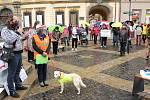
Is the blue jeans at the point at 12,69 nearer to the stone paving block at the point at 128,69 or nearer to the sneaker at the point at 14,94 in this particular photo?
the sneaker at the point at 14,94

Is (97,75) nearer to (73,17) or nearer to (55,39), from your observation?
(55,39)

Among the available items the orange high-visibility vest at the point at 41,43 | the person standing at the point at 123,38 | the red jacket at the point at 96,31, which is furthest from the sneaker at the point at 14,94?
the red jacket at the point at 96,31

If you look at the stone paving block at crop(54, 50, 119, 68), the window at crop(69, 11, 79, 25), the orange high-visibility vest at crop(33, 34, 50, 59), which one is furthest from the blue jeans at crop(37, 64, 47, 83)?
the window at crop(69, 11, 79, 25)

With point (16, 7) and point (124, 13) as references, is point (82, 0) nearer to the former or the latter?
point (124, 13)

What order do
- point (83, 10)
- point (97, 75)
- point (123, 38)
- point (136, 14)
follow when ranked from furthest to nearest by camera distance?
point (136, 14) < point (83, 10) < point (123, 38) < point (97, 75)

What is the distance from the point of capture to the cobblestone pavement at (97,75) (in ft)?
23.4

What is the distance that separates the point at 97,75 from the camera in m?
9.23

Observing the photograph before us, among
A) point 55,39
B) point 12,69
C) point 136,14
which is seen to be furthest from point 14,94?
point 136,14

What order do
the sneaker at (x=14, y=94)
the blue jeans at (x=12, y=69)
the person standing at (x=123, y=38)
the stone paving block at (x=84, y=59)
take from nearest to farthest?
the blue jeans at (x=12, y=69), the sneaker at (x=14, y=94), the stone paving block at (x=84, y=59), the person standing at (x=123, y=38)

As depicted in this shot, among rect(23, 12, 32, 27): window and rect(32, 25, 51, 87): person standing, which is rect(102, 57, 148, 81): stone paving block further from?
rect(23, 12, 32, 27): window

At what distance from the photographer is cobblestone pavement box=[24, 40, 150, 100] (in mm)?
7145

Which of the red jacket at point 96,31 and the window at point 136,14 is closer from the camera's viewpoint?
the red jacket at point 96,31

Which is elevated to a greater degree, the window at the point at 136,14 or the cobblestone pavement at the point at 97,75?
the window at the point at 136,14

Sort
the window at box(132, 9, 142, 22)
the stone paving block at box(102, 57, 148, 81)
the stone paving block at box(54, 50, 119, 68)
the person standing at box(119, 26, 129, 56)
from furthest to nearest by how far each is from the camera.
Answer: the window at box(132, 9, 142, 22) → the person standing at box(119, 26, 129, 56) → the stone paving block at box(54, 50, 119, 68) → the stone paving block at box(102, 57, 148, 81)
